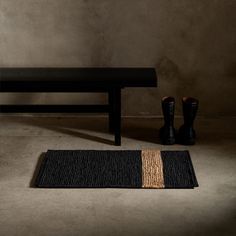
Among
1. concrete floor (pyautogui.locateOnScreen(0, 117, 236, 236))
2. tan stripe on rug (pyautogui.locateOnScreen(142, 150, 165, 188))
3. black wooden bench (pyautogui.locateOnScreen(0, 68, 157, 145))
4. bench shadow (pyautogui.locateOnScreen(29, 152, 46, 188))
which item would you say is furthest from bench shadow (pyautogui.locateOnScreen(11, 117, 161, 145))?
bench shadow (pyautogui.locateOnScreen(29, 152, 46, 188))

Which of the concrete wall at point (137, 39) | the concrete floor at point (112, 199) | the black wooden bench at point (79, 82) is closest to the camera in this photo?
the concrete floor at point (112, 199)

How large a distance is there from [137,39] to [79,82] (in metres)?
0.66

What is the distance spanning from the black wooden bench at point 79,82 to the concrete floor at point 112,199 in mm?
181

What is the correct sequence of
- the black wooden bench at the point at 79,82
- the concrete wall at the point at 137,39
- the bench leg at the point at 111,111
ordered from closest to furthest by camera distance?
the black wooden bench at the point at 79,82 < the bench leg at the point at 111,111 < the concrete wall at the point at 137,39

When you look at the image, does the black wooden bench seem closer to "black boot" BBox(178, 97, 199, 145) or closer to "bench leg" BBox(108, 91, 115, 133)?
"bench leg" BBox(108, 91, 115, 133)

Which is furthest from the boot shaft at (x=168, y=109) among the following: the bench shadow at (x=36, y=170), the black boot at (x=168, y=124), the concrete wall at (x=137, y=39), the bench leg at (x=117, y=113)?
the bench shadow at (x=36, y=170)

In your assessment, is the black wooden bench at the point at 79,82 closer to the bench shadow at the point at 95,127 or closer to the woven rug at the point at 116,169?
the bench shadow at the point at 95,127

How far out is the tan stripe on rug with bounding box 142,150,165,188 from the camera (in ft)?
9.38

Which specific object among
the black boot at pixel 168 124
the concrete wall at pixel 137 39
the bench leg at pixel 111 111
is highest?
the concrete wall at pixel 137 39

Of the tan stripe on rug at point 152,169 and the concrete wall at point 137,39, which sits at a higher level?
the concrete wall at point 137,39

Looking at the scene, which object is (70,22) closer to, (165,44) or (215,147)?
(165,44)

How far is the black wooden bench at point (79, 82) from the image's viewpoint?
10.8ft

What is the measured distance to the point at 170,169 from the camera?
3.04 meters

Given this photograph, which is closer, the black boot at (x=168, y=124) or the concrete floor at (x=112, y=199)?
the concrete floor at (x=112, y=199)
